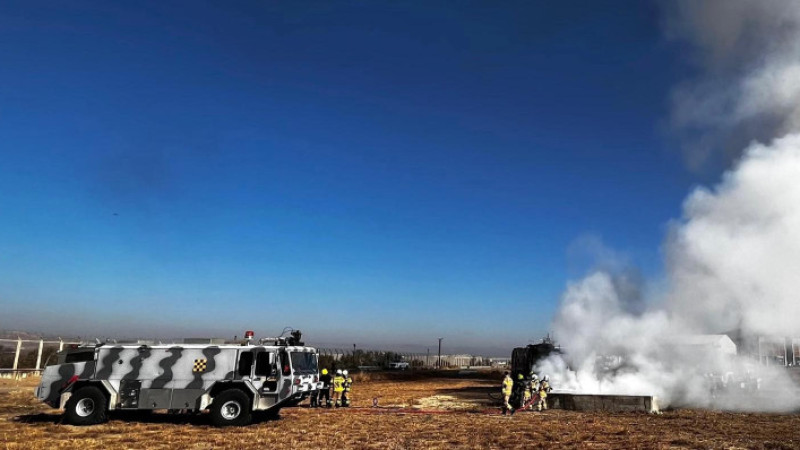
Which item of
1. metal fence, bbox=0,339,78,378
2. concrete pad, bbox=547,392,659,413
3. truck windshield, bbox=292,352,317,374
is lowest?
metal fence, bbox=0,339,78,378

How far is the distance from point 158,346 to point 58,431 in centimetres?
337

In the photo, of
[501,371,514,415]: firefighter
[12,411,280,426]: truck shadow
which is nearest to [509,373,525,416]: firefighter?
[501,371,514,415]: firefighter

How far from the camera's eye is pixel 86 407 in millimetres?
16734

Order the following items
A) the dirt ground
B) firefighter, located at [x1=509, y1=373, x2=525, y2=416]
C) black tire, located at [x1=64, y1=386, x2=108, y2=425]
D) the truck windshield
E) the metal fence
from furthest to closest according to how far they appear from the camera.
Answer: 1. the metal fence
2. firefighter, located at [x1=509, y1=373, x2=525, y2=416]
3. the truck windshield
4. black tire, located at [x1=64, y1=386, x2=108, y2=425]
5. the dirt ground

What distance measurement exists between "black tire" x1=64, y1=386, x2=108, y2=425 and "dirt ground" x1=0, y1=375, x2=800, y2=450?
0.35 metres

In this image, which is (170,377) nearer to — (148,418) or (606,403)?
(148,418)

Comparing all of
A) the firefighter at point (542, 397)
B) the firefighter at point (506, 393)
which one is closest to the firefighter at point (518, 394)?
the firefighter at point (542, 397)

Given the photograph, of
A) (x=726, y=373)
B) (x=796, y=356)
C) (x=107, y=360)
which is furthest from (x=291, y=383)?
(x=796, y=356)

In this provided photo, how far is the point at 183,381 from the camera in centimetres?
1694

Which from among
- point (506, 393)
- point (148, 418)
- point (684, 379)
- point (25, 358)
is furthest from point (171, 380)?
point (25, 358)

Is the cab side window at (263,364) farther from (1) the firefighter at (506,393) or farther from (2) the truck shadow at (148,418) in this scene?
(1) the firefighter at (506,393)

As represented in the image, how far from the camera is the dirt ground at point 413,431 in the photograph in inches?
532

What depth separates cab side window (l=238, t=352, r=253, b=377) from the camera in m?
17.0

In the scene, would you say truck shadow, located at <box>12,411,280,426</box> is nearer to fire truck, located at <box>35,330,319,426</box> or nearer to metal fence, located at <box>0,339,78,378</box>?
fire truck, located at <box>35,330,319,426</box>
